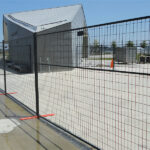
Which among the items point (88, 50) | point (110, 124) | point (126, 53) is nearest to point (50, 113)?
point (110, 124)

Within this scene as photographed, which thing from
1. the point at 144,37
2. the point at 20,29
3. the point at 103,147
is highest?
the point at 20,29

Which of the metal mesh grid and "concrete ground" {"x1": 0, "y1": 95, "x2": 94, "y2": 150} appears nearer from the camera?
the metal mesh grid

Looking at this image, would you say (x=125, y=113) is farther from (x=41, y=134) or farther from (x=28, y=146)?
(x=28, y=146)

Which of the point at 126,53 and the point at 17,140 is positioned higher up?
the point at 126,53

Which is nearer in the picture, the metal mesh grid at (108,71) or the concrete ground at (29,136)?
the metal mesh grid at (108,71)

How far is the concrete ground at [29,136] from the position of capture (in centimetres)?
308

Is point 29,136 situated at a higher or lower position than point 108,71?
lower

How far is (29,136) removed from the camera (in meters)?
3.46

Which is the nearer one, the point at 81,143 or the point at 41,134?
the point at 81,143

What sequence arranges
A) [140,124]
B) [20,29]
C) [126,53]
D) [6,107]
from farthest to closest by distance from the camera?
[20,29] < [6,107] < [140,124] < [126,53]

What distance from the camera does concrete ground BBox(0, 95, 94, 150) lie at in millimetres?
3078

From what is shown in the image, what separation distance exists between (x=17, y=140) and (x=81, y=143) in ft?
3.62

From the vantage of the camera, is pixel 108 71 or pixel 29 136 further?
pixel 29 136

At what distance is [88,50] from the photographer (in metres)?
3.12
